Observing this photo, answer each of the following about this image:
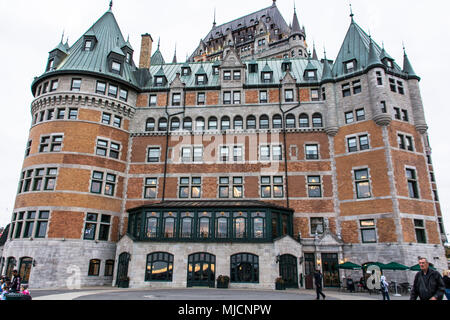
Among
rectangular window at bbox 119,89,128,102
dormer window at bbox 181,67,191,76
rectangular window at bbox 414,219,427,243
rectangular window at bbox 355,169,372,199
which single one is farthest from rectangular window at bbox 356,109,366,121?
rectangular window at bbox 119,89,128,102

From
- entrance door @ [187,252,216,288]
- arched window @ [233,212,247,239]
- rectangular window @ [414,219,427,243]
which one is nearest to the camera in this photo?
entrance door @ [187,252,216,288]

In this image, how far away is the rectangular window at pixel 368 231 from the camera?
96.1 ft

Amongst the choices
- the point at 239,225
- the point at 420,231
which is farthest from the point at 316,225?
the point at 420,231

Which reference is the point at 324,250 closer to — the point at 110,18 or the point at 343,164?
the point at 343,164

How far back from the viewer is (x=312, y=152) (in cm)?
3366

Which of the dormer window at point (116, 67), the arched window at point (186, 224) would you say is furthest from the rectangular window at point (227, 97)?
the arched window at point (186, 224)

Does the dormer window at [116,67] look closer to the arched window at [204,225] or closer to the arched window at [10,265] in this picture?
the arched window at [204,225]

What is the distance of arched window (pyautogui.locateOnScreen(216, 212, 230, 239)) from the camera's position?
1129 inches

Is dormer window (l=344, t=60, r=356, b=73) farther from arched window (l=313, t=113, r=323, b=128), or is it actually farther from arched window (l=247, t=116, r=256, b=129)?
arched window (l=247, t=116, r=256, b=129)

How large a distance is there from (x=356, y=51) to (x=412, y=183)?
52.9 feet

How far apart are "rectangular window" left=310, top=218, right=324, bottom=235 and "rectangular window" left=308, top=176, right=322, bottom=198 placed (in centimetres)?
244

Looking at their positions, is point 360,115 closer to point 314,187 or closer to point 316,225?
point 314,187

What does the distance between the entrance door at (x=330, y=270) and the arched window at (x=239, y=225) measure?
819cm
